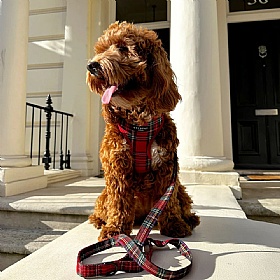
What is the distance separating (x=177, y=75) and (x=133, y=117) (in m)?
1.85

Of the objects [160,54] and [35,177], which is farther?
[35,177]

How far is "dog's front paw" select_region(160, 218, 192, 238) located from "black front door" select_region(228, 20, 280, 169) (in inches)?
150

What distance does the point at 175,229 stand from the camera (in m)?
1.12

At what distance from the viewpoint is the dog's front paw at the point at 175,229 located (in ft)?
3.67

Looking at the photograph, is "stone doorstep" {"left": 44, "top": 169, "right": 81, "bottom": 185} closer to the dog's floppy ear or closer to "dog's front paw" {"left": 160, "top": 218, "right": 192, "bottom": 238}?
"dog's front paw" {"left": 160, "top": 218, "right": 192, "bottom": 238}

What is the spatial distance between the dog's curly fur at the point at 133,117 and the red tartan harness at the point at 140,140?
0.02m

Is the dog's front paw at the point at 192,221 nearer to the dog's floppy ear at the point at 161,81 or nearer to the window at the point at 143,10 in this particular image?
the dog's floppy ear at the point at 161,81

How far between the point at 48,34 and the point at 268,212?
4278mm

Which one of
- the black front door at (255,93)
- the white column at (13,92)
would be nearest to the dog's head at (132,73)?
the white column at (13,92)

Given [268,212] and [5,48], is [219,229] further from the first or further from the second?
[5,48]

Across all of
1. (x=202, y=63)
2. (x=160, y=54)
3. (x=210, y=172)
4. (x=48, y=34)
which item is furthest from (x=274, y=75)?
(x=160, y=54)

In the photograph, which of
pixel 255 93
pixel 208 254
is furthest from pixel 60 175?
pixel 255 93

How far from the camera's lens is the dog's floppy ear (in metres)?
0.93

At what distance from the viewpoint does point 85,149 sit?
4.13 metres
